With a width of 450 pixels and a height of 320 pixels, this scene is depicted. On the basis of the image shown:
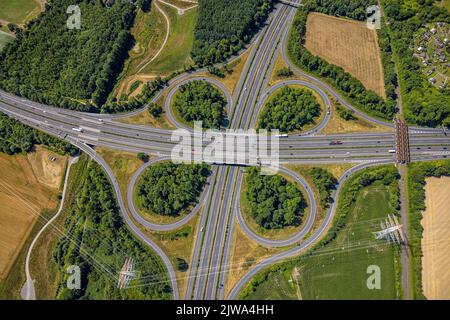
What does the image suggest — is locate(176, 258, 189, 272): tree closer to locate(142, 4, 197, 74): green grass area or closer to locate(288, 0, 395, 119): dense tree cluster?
locate(142, 4, 197, 74): green grass area

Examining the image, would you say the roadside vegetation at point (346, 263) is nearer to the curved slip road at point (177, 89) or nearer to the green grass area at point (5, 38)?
the curved slip road at point (177, 89)

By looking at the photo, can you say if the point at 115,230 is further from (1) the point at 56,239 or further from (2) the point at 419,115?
(2) the point at 419,115

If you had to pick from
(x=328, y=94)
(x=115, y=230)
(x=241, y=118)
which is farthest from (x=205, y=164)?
(x=328, y=94)

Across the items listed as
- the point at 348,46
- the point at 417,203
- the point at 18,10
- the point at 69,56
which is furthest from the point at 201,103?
the point at 18,10

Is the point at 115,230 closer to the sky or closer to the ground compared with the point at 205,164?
closer to the ground

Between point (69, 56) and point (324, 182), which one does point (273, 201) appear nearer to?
point (324, 182)

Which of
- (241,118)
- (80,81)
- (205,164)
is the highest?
(80,81)

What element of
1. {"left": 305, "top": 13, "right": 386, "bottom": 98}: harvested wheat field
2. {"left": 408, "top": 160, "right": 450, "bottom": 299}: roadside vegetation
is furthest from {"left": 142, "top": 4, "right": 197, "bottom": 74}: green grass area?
{"left": 408, "top": 160, "right": 450, "bottom": 299}: roadside vegetation
